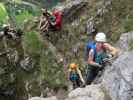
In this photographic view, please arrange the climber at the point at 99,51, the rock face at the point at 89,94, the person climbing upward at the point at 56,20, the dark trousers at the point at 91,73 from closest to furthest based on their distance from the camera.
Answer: the rock face at the point at 89,94 < the climber at the point at 99,51 < the dark trousers at the point at 91,73 < the person climbing upward at the point at 56,20

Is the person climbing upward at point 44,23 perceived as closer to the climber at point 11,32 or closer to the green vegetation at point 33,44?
the green vegetation at point 33,44

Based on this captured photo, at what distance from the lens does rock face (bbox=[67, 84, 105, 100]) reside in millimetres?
10812

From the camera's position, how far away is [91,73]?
12.6 metres

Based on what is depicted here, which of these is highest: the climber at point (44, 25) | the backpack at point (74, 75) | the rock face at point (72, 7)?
the rock face at point (72, 7)

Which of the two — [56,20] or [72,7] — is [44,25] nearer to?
[56,20]

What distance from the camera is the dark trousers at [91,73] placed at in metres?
12.3

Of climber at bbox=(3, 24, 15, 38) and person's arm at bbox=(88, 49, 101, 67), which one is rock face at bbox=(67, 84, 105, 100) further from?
climber at bbox=(3, 24, 15, 38)

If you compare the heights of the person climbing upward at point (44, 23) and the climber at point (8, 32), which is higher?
the person climbing upward at point (44, 23)

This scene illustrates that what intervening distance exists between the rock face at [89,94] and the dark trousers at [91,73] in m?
1.02

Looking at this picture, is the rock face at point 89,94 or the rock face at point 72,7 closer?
the rock face at point 89,94

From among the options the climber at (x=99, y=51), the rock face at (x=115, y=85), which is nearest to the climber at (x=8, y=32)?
the climber at (x=99, y=51)

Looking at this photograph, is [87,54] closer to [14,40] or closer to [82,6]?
[82,6]

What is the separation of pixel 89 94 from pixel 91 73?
163 cm

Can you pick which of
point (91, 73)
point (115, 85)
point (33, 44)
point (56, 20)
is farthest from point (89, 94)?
point (33, 44)
